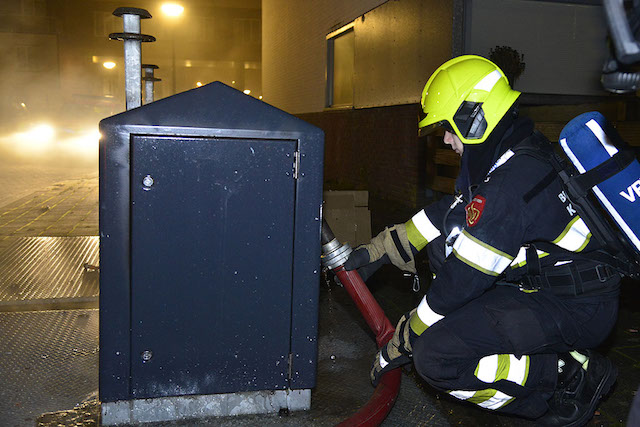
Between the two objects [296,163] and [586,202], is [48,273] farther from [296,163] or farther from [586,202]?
[586,202]

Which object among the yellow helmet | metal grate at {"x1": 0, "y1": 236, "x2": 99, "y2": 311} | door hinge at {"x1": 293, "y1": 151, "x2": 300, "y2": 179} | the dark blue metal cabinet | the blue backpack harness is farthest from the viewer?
metal grate at {"x1": 0, "y1": 236, "x2": 99, "y2": 311}

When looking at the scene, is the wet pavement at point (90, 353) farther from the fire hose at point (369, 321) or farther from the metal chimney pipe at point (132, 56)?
the metal chimney pipe at point (132, 56)

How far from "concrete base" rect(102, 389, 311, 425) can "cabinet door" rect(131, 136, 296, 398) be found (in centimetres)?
8

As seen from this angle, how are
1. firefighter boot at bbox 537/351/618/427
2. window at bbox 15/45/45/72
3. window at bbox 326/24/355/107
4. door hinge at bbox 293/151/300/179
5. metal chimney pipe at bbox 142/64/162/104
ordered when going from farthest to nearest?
window at bbox 15/45/45/72 → window at bbox 326/24/355/107 → metal chimney pipe at bbox 142/64/162/104 → firefighter boot at bbox 537/351/618/427 → door hinge at bbox 293/151/300/179

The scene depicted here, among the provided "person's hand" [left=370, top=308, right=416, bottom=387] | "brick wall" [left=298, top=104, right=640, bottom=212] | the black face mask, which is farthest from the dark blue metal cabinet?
"brick wall" [left=298, top=104, right=640, bottom=212]

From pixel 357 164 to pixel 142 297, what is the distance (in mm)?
9999

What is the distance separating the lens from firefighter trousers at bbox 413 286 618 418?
261 cm

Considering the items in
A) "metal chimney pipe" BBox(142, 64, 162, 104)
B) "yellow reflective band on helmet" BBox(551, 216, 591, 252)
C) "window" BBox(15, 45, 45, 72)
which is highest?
"window" BBox(15, 45, 45, 72)

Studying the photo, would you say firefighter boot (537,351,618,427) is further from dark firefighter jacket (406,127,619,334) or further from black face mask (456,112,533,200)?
black face mask (456,112,533,200)

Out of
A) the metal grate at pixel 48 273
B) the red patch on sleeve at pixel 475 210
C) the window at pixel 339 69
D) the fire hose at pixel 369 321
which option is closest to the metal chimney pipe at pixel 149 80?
the metal grate at pixel 48 273

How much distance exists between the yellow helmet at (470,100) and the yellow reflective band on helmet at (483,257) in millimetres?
535

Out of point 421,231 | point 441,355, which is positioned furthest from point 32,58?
point 441,355

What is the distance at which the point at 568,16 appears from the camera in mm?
8125

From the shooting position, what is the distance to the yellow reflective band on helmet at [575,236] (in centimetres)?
253
